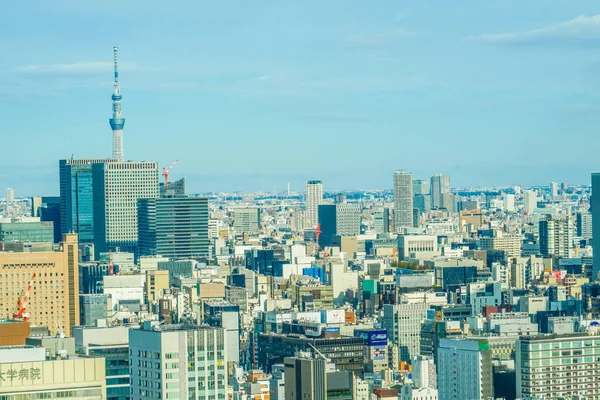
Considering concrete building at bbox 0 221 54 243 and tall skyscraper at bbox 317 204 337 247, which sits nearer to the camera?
concrete building at bbox 0 221 54 243

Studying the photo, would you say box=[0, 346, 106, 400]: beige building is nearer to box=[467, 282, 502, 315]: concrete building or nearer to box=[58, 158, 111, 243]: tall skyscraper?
box=[467, 282, 502, 315]: concrete building

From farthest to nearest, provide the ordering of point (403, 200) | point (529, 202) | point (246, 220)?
point (529, 202), point (403, 200), point (246, 220)

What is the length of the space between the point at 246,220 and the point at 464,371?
3605 inches

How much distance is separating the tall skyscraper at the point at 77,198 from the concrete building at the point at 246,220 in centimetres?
2491

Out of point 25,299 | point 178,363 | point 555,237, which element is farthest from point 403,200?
point 178,363

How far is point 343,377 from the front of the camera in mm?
40000

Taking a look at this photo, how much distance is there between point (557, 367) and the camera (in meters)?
45.3

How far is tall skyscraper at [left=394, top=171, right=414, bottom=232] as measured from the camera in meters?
139

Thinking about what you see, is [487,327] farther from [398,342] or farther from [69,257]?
[69,257]

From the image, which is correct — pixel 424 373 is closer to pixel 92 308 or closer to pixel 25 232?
pixel 92 308

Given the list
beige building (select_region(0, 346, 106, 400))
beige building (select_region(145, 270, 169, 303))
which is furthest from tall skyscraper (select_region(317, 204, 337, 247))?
beige building (select_region(0, 346, 106, 400))

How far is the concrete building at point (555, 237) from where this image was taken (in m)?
102

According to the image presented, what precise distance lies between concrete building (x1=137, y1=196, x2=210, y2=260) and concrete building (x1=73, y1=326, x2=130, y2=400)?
6408 centimetres

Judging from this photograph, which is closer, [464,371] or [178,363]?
[178,363]
